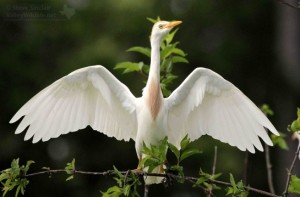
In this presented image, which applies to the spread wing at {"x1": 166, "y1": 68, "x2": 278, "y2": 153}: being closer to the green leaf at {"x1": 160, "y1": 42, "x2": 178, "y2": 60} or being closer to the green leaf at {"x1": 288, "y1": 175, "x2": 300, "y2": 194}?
the green leaf at {"x1": 160, "y1": 42, "x2": 178, "y2": 60}

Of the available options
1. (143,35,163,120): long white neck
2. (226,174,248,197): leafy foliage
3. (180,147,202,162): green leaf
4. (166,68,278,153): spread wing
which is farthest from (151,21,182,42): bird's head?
(226,174,248,197): leafy foliage

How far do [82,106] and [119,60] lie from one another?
18.5 ft

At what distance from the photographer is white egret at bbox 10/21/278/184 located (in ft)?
14.9

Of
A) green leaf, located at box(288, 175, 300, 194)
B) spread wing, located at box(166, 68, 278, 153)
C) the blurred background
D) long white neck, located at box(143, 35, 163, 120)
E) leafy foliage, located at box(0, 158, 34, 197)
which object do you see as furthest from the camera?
the blurred background

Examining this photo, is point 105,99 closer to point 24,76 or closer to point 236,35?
point 24,76

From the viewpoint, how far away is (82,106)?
4715mm

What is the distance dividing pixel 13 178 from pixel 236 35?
10063 millimetres

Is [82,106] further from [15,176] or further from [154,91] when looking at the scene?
[15,176]

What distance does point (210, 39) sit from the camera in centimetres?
1293

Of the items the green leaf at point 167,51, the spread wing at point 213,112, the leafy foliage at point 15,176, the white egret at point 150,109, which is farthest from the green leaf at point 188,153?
the green leaf at point 167,51

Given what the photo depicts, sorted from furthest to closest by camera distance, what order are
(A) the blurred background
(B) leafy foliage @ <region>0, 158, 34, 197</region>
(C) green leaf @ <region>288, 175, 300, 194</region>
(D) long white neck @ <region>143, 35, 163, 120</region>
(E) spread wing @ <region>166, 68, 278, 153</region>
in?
1. (A) the blurred background
2. (E) spread wing @ <region>166, 68, 278, 153</region>
3. (D) long white neck @ <region>143, 35, 163, 120</region>
4. (B) leafy foliage @ <region>0, 158, 34, 197</region>
5. (C) green leaf @ <region>288, 175, 300, 194</region>

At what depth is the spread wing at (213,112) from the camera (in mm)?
4613

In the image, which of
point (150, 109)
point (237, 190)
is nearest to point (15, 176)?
point (237, 190)

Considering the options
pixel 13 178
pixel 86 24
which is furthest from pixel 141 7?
pixel 13 178
